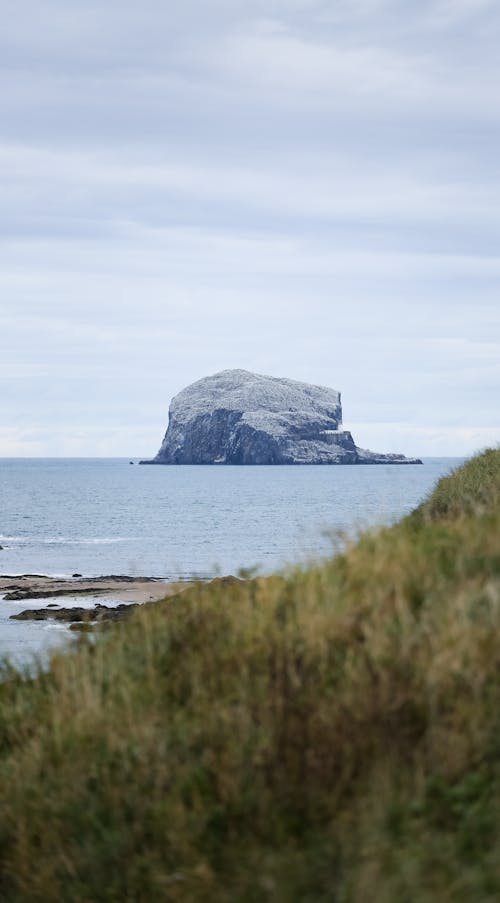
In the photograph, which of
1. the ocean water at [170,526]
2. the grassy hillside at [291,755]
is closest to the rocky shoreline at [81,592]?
the ocean water at [170,526]

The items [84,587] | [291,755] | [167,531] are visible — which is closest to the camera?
[291,755]

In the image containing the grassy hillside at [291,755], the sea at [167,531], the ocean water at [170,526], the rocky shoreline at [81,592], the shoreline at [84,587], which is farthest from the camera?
the ocean water at [170,526]

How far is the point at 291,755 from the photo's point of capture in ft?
18.6

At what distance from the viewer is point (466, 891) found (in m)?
4.49

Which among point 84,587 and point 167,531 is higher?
point 167,531

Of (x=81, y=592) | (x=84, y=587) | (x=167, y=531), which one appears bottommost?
(x=81, y=592)

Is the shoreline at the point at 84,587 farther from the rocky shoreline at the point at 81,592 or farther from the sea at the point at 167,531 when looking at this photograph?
the sea at the point at 167,531

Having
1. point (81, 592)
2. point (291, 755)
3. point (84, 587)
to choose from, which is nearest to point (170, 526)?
point (84, 587)

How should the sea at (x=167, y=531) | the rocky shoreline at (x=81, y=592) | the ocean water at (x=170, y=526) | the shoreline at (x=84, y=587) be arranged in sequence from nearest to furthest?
the sea at (x=167, y=531) → the rocky shoreline at (x=81, y=592) → the shoreline at (x=84, y=587) → the ocean water at (x=170, y=526)

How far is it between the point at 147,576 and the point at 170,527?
1534 inches

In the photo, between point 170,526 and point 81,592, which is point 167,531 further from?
point 81,592

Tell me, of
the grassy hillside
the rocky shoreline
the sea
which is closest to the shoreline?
the rocky shoreline

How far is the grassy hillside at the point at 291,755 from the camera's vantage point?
496 cm

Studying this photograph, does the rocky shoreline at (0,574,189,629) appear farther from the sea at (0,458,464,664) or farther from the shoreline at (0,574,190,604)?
the sea at (0,458,464,664)
